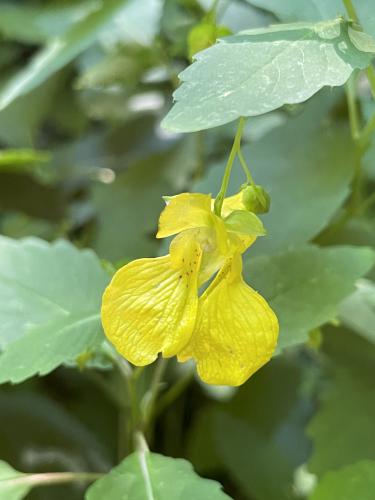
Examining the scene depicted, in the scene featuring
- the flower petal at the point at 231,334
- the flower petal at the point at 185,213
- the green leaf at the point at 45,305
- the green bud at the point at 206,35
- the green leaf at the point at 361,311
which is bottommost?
the green leaf at the point at 361,311

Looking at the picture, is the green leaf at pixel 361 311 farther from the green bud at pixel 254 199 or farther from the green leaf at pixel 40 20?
the green leaf at pixel 40 20

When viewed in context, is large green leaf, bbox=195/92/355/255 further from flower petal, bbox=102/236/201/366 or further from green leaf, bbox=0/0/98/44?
green leaf, bbox=0/0/98/44

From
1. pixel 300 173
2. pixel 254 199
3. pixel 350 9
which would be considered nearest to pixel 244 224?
pixel 254 199

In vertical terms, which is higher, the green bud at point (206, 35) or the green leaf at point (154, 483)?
the green bud at point (206, 35)

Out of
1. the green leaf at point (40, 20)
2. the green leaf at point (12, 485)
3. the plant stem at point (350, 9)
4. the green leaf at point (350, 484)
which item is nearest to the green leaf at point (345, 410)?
the green leaf at point (350, 484)

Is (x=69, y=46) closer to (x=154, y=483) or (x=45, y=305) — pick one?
(x=45, y=305)

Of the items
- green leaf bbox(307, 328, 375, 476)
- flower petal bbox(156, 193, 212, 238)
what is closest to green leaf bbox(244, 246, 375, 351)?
flower petal bbox(156, 193, 212, 238)

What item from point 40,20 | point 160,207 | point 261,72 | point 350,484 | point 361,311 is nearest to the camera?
point 261,72

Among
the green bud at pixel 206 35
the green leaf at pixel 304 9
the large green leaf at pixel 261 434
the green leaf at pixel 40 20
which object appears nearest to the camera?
the green leaf at pixel 304 9
